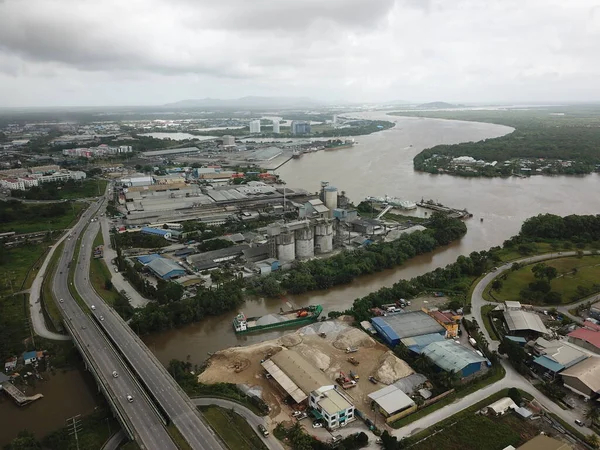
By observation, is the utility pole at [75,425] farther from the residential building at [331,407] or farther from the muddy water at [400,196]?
the residential building at [331,407]

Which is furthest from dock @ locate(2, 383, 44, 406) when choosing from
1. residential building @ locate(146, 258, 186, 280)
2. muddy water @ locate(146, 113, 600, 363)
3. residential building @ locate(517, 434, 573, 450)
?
residential building @ locate(517, 434, 573, 450)

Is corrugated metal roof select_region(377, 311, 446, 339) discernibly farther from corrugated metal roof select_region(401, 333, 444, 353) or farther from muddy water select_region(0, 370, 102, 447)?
muddy water select_region(0, 370, 102, 447)

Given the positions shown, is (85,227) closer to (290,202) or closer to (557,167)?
(290,202)

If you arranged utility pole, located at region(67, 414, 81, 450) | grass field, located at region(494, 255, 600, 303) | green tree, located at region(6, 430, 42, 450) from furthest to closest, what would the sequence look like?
grass field, located at region(494, 255, 600, 303) → utility pole, located at region(67, 414, 81, 450) → green tree, located at region(6, 430, 42, 450)

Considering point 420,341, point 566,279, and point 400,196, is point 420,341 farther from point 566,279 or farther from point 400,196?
point 400,196

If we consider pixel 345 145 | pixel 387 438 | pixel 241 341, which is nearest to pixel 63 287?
pixel 241 341

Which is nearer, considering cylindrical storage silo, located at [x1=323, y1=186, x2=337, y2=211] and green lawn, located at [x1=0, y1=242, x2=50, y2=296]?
green lawn, located at [x1=0, y1=242, x2=50, y2=296]

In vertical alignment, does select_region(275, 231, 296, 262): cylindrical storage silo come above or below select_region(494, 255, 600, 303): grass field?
above

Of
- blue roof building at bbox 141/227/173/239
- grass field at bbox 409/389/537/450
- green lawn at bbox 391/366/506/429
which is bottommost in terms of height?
grass field at bbox 409/389/537/450
